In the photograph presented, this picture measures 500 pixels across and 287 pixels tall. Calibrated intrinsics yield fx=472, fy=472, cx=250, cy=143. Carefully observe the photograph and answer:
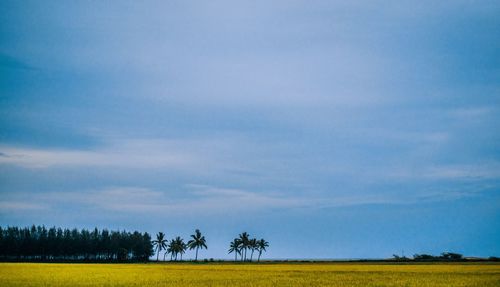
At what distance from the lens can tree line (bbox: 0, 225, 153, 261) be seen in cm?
14700

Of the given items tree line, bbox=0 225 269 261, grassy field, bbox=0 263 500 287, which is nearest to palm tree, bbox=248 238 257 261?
tree line, bbox=0 225 269 261

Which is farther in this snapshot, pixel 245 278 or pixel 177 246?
pixel 177 246

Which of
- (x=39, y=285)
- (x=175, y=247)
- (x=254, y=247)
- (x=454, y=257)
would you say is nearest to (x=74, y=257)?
(x=175, y=247)

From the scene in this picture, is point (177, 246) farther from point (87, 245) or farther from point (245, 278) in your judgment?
point (245, 278)

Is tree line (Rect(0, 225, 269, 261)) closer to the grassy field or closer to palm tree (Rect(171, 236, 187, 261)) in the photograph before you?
palm tree (Rect(171, 236, 187, 261))

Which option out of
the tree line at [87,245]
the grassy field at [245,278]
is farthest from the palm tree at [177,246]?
the grassy field at [245,278]

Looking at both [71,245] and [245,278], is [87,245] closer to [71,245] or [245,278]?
[71,245]

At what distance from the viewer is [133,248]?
551 ft

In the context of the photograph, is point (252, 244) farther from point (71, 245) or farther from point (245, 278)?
point (245, 278)

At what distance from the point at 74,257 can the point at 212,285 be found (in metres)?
137

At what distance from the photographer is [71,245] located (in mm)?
154375

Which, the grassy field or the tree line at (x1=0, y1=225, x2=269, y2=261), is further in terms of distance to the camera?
the tree line at (x1=0, y1=225, x2=269, y2=261)

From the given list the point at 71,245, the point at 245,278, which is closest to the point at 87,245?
the point at 71,245

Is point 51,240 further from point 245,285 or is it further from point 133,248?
point 245,285
